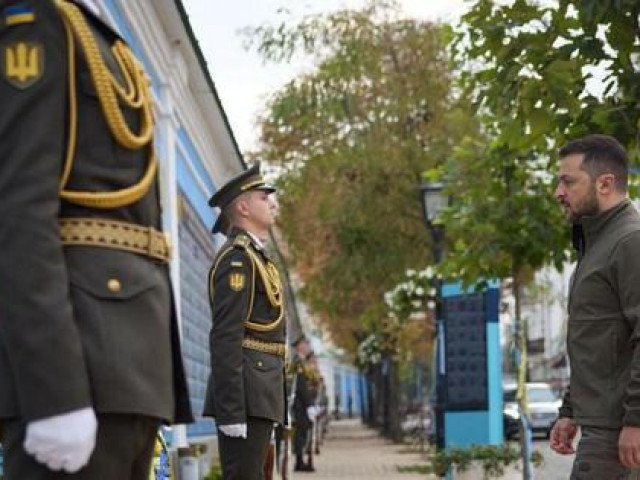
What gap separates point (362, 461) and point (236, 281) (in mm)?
20460

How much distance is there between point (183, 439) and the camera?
13.2 metres

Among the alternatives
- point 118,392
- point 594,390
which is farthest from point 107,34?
point 594,390

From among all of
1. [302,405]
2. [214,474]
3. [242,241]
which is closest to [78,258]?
[242,241]

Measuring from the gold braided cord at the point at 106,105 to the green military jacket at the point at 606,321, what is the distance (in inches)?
90.0

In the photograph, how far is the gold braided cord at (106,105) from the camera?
10.4ft

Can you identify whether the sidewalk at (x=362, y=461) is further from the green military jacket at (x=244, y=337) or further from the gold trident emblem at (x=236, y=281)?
the gold trident emblem at (x=236, y=281)

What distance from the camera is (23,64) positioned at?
10.2ft

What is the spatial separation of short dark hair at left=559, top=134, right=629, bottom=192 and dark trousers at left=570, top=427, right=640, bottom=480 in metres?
0.91

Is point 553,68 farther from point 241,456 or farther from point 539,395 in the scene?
point 539,395

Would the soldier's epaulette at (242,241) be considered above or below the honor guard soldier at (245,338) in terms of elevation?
above

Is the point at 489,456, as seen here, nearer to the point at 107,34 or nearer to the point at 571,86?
the point at 571,86

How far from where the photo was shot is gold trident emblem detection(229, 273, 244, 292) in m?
6.49

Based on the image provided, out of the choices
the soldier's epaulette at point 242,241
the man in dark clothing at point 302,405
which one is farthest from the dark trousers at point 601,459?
the man in dark clothing at point 302,405

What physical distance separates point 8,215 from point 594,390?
2.81 metres
